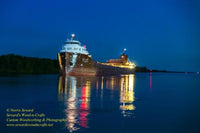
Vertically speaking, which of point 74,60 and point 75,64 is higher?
point 74,60

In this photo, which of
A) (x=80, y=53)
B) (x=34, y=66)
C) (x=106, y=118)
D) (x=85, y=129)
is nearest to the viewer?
(x=85, y=129)

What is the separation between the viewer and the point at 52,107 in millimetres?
14570

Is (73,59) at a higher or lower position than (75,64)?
higher

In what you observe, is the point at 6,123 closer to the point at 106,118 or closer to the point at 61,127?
the point at 61,127

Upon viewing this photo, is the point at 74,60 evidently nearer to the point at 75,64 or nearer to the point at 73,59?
the point at 73,59

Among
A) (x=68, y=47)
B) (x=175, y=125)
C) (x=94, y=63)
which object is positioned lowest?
(x=175, y=125)

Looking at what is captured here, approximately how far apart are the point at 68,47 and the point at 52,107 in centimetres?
4806

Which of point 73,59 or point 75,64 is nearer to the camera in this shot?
point 73,59

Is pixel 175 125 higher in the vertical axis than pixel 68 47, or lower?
lower

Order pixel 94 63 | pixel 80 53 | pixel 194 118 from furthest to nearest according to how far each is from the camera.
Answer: pixel 94 63
pixel 80 53
pixel 194 118

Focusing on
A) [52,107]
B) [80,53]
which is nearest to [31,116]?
[52,107]

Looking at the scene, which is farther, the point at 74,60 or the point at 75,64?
the point at 75,64

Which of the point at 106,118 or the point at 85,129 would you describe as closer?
the point at 85,129

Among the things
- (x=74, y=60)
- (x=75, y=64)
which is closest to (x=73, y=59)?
(x=74, y=60)
